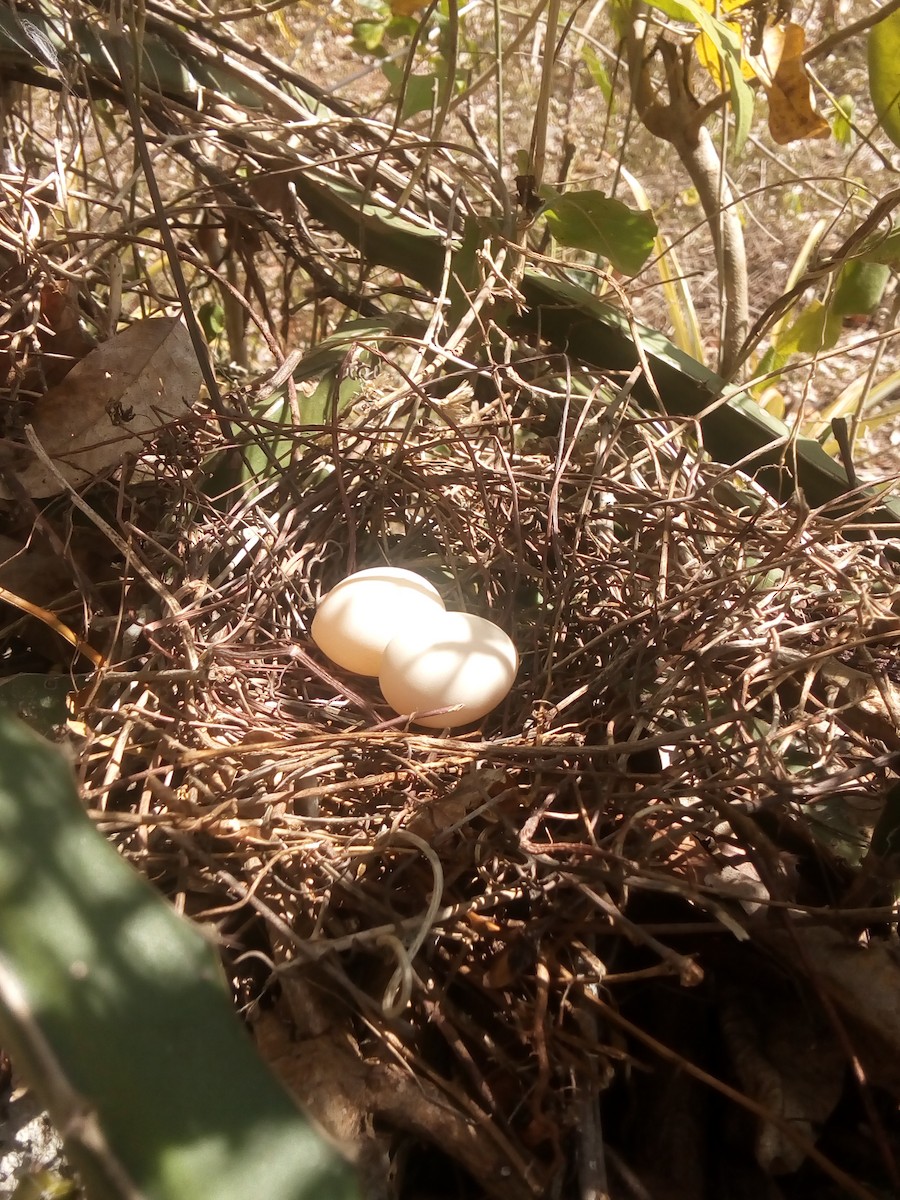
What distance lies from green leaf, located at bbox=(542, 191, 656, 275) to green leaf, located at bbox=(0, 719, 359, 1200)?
714 mm

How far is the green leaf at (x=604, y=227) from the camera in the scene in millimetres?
826

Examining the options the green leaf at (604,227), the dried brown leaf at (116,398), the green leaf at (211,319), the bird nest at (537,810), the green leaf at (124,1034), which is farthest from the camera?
the green leaf at (211,319)

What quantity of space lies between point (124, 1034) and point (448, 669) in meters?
0.38

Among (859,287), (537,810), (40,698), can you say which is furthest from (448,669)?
(859,287)

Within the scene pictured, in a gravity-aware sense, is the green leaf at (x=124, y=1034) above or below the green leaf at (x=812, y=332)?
below

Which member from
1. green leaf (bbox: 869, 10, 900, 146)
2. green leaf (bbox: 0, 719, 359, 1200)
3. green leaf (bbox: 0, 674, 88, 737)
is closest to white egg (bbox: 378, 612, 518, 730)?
green leaf (bbox: 0, 674, 88, 737)

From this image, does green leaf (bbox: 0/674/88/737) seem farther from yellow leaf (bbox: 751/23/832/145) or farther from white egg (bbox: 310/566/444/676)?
yellow leaf (bbox: 751/23/832/145)

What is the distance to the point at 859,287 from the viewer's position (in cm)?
87

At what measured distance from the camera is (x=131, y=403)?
0.73 meters

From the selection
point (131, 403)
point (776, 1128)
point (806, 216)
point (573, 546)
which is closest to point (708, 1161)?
point (776, 1128)

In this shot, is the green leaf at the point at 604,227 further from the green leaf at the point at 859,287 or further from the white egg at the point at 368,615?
the white egg at the point at 368,615

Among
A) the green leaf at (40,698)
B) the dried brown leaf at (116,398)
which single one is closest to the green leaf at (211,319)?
the dried brown leaf at (116,398)

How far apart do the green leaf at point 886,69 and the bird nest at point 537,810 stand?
0.34m

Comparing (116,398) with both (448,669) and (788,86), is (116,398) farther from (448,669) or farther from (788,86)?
(788,86)
